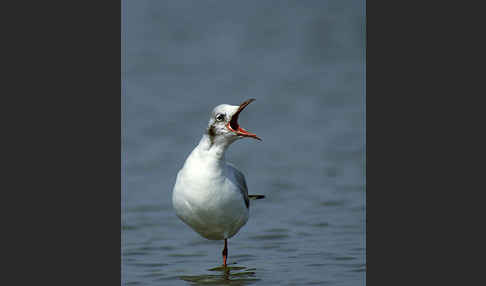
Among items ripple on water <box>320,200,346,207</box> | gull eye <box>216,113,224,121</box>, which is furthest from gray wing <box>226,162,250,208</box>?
ripple on water <box>320,200,346,207</box>

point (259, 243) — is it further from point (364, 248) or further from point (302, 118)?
point (302, 118)

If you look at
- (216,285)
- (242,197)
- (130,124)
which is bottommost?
(216,285)

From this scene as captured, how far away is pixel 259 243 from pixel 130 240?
1.62 m

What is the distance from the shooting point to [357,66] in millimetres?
18688

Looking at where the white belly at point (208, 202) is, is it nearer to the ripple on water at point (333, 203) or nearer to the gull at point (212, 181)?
the gull at point (212, 181)

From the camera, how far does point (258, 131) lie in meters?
13.8

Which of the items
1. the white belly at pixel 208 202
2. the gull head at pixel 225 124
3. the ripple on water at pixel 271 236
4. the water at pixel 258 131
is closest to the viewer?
the gull head at pixel 225 124

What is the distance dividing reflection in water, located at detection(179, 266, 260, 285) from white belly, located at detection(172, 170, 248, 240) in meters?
0.54

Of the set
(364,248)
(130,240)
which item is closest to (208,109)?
(130,240)

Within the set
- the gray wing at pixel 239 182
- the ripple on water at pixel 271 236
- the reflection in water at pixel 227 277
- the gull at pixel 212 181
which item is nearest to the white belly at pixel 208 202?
the gull at pixel 212 181

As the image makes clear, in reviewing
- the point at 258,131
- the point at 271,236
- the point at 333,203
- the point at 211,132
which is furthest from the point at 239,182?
the point at 258,131

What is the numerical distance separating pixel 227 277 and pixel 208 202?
40.8 inches

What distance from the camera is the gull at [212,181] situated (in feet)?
22.0

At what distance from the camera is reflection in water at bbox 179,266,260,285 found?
7250mm
